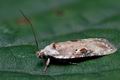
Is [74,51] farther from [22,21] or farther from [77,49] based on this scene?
[22,21]

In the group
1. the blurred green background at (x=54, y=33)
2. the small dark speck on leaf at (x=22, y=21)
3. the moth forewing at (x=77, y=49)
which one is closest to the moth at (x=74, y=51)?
the moth forewing at (x=77, y=49)

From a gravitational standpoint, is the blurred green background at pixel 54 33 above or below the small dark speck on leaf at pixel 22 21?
above

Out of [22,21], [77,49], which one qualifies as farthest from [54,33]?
[77,49]

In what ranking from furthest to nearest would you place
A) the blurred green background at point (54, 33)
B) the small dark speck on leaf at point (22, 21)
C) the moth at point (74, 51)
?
the small dark speck on leaf at point (22, 21) → the moth at point (74, 51) → the blurred green background at point (54, 33)

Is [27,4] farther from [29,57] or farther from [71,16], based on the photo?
[29,57]

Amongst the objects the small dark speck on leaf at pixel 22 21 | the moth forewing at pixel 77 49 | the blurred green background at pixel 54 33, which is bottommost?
the small dark speck on leaf at pixel 22 21

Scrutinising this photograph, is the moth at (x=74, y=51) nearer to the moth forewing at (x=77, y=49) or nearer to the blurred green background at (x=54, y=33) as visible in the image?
the moth forewing at (x=77, y=49)
